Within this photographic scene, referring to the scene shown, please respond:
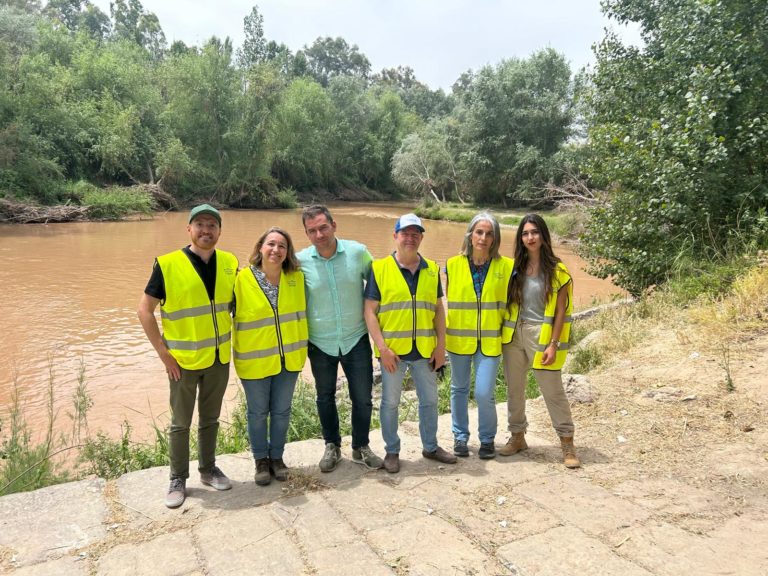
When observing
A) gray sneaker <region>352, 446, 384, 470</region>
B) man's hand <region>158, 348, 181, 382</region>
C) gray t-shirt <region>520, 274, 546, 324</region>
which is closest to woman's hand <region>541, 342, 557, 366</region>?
gray t-shirt <region>520, 274, 546, 324</region>

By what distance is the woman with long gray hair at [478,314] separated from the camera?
3.56 m

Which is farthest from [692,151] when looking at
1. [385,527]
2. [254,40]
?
[254,40]

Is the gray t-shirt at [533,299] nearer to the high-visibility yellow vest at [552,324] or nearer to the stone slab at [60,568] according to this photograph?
the high-visibility yellow vest at [552,324]

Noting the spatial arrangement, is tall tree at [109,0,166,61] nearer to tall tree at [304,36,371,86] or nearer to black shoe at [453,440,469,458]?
tall tree at [304,36,371,86]

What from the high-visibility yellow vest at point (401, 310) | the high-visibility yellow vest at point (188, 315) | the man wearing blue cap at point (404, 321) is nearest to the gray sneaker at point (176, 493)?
the high-visibility yellow vest at point (188, 315)

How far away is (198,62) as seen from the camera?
3344 centimetres

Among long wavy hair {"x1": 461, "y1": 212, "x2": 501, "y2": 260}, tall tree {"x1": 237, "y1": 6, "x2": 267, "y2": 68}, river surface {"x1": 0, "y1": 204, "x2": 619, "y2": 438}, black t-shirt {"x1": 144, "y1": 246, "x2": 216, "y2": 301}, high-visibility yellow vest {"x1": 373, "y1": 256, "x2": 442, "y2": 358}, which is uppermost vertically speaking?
tall tree {"x1": 237, "y1": 6, "x2": 267, "y2": 68}

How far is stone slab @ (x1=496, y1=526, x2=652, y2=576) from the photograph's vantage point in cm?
243

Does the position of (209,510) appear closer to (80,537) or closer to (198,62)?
(80,537)

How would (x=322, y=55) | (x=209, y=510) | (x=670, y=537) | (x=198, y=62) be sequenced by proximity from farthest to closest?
1. (x=322, y=55)
2. (x=198, y=62)
3. (x=209, y=510)
4. (x=670, y=537)

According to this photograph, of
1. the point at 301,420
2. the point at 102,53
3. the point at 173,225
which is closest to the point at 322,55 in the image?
the point at 102,53

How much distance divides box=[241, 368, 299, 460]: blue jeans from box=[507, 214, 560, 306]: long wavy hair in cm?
159

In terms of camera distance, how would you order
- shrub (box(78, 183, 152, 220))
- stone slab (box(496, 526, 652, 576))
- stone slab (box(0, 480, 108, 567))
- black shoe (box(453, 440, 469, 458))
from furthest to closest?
shrub (box(78, 183, 152, 220)) → black shoe (box(453, 440, 469, 458)) → stone slab (box(0, 480, 108, 567)) → stone slab (box(496, 526, 652, 576))

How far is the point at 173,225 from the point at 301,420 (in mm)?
22511
